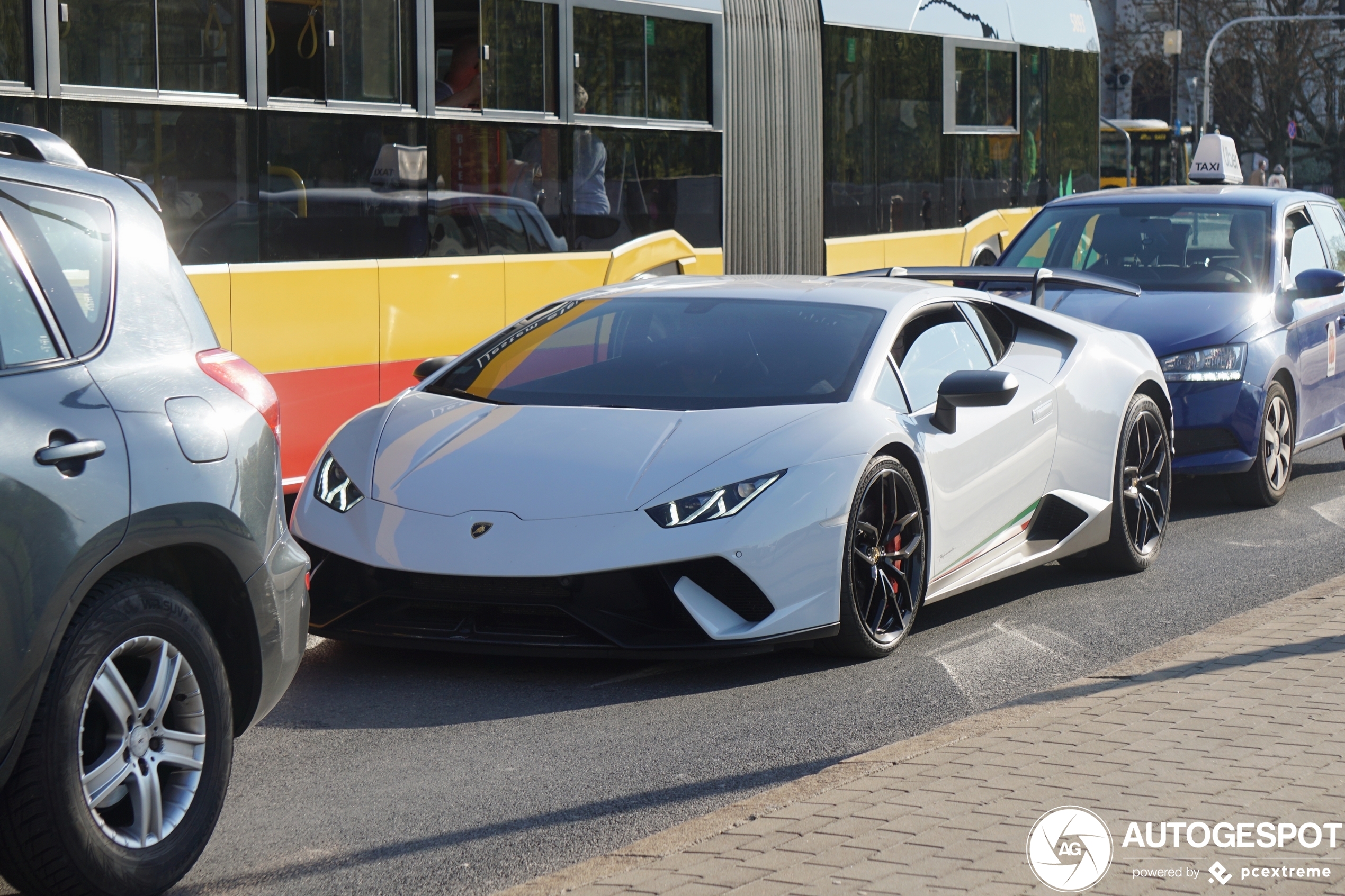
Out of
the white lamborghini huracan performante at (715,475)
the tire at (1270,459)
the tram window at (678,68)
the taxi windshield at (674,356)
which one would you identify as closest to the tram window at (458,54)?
the tram window at (678,68)

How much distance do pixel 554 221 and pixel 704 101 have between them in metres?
1.89

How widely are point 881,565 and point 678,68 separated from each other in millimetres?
6138

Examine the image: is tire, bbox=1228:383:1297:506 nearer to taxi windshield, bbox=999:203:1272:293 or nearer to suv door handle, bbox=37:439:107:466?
taxi windshield, bbox=999:203:1272:293

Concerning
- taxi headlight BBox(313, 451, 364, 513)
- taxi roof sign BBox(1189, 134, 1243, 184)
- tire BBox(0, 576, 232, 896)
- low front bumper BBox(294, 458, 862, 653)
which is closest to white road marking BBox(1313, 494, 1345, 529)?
low front bumper BBox(294, 458, 862, 653)

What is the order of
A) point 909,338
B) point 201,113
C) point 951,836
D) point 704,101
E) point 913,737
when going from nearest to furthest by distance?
point 951,836 < point 913,737 < point 909,338 < point 201,113 < point 704,101

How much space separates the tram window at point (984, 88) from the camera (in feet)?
49.6

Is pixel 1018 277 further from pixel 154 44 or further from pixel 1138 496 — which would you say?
pixel 154 44

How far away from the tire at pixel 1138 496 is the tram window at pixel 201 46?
4333 mm

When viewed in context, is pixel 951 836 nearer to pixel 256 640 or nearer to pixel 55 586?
pixel 256 640

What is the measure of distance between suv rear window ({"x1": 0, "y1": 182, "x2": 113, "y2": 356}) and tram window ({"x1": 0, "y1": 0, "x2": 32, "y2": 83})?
3555 mm

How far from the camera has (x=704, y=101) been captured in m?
11.8

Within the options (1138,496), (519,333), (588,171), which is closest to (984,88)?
(588,171)

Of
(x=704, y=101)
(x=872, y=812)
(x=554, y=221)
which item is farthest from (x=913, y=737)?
(x=704, y=101)

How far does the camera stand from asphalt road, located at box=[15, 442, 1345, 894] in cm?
415
